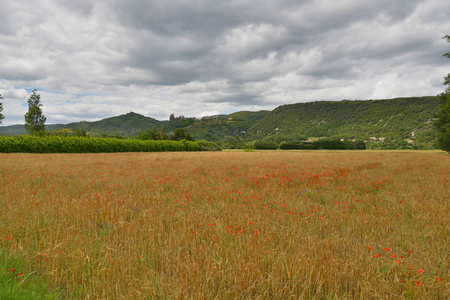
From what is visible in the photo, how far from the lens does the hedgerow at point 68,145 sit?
3516 centimetres

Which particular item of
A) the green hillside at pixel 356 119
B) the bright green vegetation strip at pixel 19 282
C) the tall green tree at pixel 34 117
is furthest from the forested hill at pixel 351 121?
the bright green vegetation strip at pixel 19 282

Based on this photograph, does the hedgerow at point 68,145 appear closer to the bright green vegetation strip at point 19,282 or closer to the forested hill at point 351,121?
the bright green vegetation strip at point 19,282

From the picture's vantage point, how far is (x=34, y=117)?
70.3m

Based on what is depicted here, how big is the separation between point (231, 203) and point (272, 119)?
614 ft

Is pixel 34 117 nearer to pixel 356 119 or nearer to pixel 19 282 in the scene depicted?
pixel 19 282

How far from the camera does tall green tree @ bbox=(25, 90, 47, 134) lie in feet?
227

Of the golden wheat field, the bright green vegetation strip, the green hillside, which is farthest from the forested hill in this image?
the bright green vegetation strip

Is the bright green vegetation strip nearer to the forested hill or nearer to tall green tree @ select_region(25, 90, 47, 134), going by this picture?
tall green tree @ select_region(25, 90, 47, 134)

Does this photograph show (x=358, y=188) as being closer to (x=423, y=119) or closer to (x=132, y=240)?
(x=132, y=240)

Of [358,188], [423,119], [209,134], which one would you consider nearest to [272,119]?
[209,134]

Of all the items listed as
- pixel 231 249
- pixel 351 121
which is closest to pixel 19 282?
pixel 231 249

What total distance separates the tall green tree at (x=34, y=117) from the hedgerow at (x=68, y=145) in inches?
1493

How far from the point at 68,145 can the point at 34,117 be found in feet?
143

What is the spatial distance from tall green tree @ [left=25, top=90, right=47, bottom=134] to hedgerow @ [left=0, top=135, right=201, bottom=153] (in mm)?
37915
